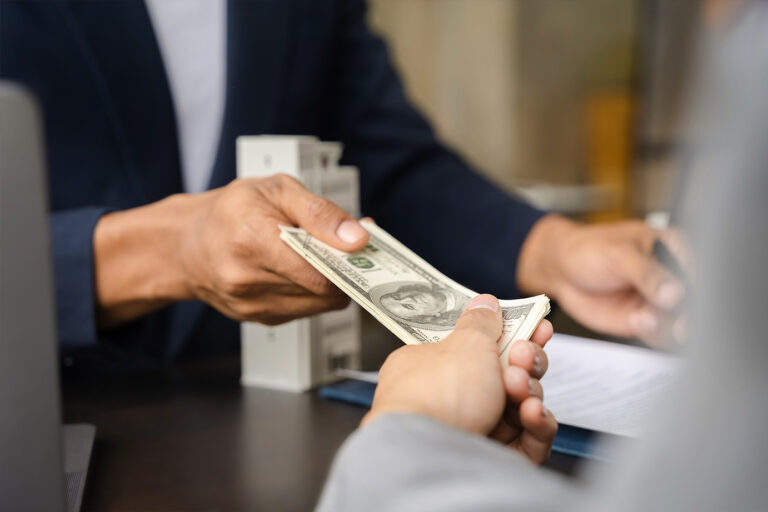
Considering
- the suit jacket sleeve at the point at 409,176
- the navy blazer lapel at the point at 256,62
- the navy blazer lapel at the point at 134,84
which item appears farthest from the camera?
the suit jacket sleeve at the point at 409,176

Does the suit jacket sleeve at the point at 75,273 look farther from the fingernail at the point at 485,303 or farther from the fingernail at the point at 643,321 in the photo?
the fingernail at the point at 643,321

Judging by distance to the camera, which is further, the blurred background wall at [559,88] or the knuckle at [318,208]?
the blurred background wall at [559,88]

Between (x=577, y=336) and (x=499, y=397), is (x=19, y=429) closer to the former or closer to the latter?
(x=499, y=397)

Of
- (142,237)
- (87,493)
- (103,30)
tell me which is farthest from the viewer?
(103,30)

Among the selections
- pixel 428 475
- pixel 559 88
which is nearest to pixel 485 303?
pixel 428 475

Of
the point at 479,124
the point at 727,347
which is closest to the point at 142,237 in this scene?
the point at 727,347

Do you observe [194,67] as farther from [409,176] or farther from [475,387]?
[475,387]

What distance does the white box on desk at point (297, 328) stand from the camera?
832mm

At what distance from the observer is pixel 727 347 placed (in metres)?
0.28

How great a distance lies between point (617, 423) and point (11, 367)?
0.47m

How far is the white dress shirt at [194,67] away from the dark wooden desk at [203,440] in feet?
0.91

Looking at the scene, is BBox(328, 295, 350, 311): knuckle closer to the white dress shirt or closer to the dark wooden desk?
the dark wooden desk

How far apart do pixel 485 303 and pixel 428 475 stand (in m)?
0.24

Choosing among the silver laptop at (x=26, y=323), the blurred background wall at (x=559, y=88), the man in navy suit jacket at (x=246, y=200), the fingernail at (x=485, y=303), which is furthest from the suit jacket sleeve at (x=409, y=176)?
the blurred background wall at (x=559, y=88)
